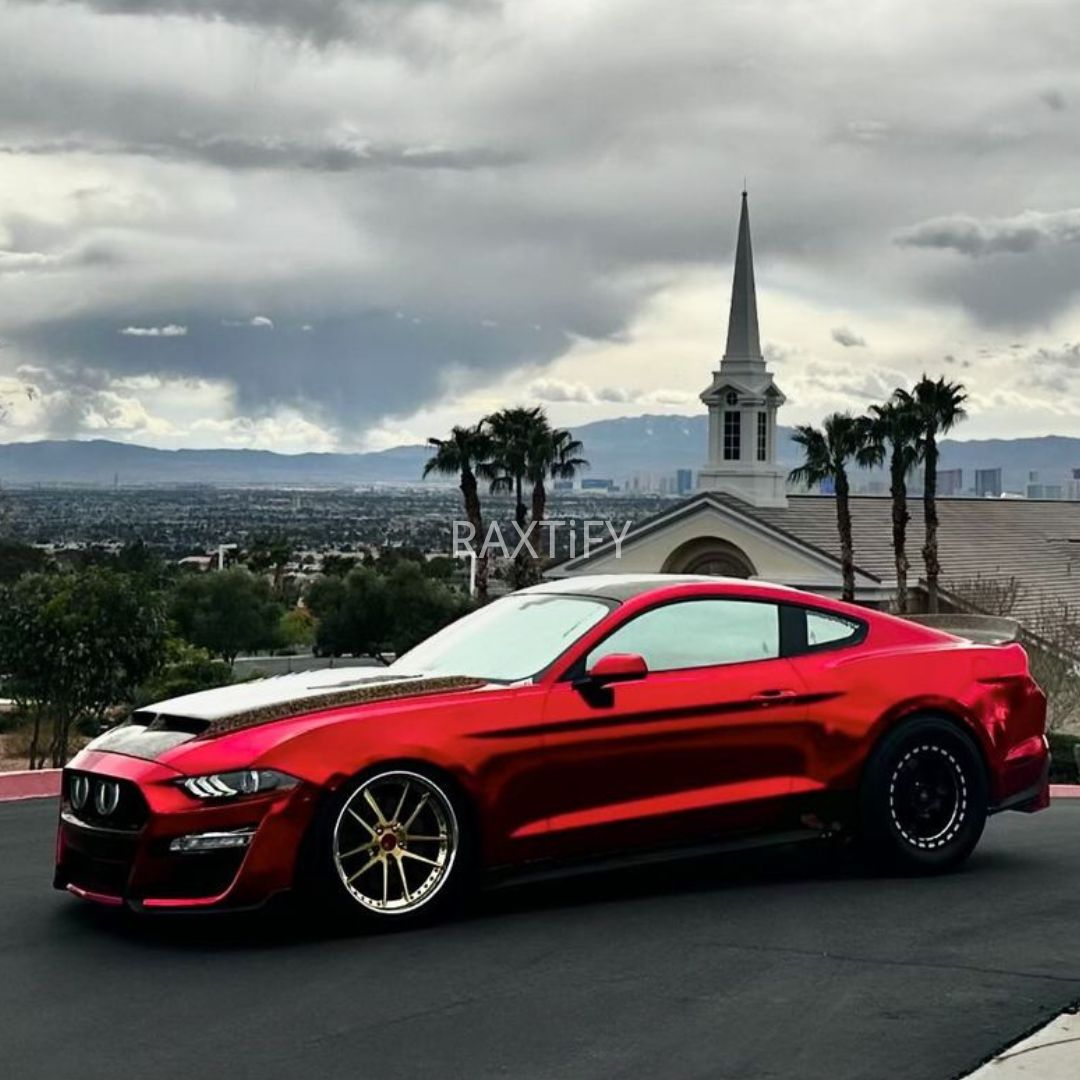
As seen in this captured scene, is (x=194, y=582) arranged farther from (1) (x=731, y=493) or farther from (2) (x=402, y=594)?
(1) (x=731, y=493)

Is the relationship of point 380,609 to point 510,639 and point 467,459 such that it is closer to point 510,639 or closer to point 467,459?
point 467,459

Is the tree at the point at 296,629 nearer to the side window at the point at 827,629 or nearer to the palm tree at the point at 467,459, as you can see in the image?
the palm tree at the point at 467,459

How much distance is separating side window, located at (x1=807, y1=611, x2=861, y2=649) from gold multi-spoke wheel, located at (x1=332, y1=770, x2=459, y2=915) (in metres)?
2.01

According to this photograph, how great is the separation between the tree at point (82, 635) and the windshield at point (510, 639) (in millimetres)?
21474

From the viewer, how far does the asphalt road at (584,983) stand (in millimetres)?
5266

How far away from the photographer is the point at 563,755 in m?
7.26

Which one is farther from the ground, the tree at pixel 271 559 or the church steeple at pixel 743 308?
the church steeple at pixel 743 308

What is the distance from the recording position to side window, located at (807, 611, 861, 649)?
26.5 ft

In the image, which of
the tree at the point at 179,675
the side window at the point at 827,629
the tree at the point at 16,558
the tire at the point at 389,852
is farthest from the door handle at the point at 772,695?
the tree at the point at 16,558

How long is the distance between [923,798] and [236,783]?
125 inches

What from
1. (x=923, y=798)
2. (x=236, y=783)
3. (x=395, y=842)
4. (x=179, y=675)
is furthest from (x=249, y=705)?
(x=179, y=675)

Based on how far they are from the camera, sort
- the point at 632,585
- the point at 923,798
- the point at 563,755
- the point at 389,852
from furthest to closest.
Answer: the point at 923,798 → the point at 632,585 → the point at 563,755 → the point at 389,852

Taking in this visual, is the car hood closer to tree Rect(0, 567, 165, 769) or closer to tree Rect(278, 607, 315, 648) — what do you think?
tree Rect(0, 567, 165, 769)

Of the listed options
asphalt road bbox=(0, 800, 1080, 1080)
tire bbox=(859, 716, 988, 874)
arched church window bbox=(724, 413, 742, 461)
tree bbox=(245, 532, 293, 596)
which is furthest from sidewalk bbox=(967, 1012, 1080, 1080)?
tree bbox=(245, 532, 293, 596)
